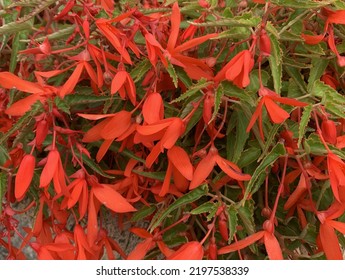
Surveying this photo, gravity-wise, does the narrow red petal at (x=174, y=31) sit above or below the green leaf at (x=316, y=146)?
above

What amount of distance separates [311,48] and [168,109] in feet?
0.63

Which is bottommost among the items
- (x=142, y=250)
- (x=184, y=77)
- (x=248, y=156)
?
(x=142, y=250)

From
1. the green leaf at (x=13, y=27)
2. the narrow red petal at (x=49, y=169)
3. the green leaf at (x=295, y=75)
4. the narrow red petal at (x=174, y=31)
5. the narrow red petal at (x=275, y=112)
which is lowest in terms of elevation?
the narrow red petal at (x=49, y=169)

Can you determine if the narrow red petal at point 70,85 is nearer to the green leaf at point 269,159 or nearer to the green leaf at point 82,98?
the green leaf at point 82,98

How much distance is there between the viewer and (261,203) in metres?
0.78

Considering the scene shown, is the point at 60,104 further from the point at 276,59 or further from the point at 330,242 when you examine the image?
the point at 330,242

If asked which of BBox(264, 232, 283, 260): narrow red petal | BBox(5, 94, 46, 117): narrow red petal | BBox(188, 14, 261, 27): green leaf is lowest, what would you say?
BBox(264, 232, 283, 260): narrow red petal

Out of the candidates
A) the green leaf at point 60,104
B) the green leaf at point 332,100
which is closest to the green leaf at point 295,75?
the green leaf at point 332,100

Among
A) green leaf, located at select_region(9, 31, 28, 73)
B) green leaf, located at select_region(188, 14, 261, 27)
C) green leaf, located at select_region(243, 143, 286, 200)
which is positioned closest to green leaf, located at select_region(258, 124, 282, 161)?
green leaf, located at select_region(243, 143, 286, 200)

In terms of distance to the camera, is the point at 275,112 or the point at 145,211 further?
the point at 145,211

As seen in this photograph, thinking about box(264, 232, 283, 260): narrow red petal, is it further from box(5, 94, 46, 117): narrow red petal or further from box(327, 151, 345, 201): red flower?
box(5, 94, 46, 117): narrow red petal

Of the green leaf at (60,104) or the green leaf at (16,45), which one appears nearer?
the green leaf at (60,104)

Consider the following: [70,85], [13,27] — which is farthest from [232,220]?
[13,27]

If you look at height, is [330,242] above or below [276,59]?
below
